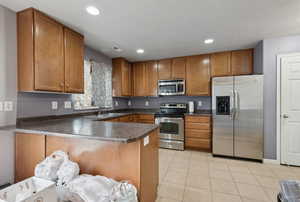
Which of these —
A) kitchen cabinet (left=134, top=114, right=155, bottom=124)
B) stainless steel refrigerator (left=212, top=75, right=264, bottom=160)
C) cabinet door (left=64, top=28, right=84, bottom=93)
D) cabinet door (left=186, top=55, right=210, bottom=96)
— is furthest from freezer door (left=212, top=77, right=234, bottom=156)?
cabinet door (left=64, top=28, right=84, bottom=93)

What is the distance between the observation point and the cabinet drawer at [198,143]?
11.1 feet

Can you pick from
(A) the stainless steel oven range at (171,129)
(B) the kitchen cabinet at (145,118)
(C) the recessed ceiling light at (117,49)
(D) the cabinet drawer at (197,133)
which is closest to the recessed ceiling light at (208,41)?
(A) the stainless steel oven range at (171,129)

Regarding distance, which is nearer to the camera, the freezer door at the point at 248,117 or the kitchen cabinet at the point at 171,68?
the freezer door at the point at 248,117

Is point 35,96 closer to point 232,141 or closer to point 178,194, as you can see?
point 178,194

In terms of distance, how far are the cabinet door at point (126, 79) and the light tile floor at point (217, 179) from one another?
6.91 feet

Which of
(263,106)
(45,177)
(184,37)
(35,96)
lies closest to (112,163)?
(45,177)

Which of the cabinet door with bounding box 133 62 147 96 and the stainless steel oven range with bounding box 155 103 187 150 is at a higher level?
the cabinet door with bounding box 133 62 147 96

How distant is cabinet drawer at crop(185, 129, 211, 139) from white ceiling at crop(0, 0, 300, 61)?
6.61 feet

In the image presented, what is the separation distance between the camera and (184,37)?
107 inches

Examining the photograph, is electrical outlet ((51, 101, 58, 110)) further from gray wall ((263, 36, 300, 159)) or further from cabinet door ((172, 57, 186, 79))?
gray wall ((263, 36, 300, 159))

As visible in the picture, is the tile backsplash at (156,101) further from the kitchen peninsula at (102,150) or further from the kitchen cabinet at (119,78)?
the kitchen peninsula at (102,150)

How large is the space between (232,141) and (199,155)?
78 centimetres

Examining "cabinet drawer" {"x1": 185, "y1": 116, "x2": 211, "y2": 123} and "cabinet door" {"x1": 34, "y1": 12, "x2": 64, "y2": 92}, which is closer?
"cabinet door" {"x1": 34, "y1": 12, "x2": 64, "y2": 92}

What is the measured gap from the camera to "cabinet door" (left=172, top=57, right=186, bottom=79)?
12.9 feet
